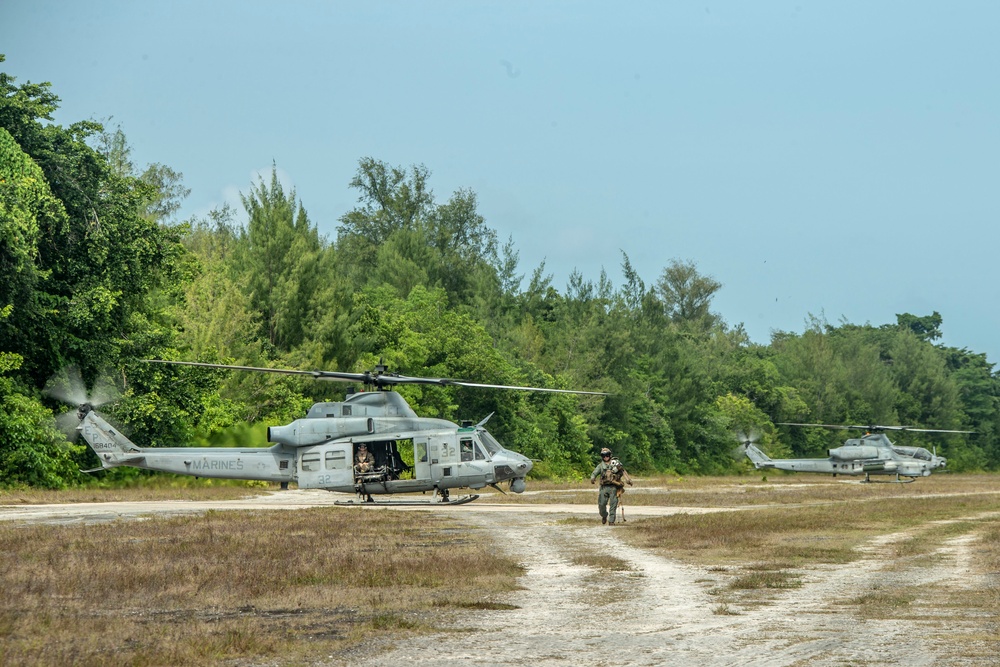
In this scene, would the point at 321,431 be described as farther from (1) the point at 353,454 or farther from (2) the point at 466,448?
(2) the point at 466,448

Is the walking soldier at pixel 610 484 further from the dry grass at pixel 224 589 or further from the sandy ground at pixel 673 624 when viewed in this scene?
the sandy ground at pixel 673 624

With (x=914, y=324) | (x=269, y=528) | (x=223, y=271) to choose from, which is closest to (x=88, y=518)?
(x=269, y=528)

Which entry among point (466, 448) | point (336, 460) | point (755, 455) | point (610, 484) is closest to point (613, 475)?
point (610, 484)

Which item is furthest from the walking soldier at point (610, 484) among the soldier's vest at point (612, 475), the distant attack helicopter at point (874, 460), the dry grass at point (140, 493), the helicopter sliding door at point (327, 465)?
the distant attack helicopter at point (874, 460)

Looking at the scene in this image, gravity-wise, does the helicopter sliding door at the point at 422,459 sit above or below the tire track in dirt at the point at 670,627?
above

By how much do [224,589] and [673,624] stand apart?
210 inches

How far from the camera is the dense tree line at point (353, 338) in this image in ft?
131

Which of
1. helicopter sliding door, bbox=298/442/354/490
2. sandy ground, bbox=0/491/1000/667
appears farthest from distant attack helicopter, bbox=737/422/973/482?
sandy ground, bbox=0/491/1000/667

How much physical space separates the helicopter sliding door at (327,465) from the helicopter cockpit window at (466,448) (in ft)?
9.19

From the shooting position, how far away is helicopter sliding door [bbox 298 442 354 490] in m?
28.9

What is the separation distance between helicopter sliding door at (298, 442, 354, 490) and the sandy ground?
11.2 m

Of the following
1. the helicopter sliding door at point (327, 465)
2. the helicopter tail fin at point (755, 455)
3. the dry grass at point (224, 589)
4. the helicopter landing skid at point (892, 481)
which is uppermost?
the helicopter sliding door at point (327, 465)

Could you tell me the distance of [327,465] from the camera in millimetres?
28969

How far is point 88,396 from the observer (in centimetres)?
4134
